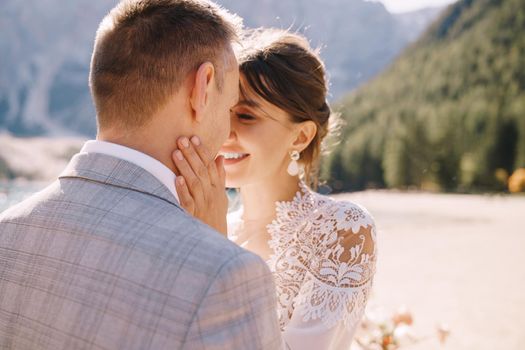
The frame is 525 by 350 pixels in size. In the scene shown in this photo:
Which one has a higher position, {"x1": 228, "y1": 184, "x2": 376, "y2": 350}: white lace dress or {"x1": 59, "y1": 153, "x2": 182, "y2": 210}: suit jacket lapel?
{"x1": 59, "y1": 153, "x2": 182, "y2": 210}: suit jacket lapel

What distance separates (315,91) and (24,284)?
84.0 inches

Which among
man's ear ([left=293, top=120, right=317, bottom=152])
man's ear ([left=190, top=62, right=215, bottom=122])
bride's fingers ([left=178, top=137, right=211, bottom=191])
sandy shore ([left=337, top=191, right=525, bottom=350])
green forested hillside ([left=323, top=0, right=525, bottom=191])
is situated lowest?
green forested hillside ([left=323, top=0, right=525, bottom=191])

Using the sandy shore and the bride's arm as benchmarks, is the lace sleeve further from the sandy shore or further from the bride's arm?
the sandy shore

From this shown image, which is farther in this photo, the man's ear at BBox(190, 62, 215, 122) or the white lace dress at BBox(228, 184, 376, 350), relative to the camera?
the white lace dress at BBox(228, 184, 376, 350)

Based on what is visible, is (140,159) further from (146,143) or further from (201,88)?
(201,88)

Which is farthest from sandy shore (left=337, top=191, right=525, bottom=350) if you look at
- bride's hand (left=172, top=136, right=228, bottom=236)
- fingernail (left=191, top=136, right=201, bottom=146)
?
fingernail (left=191, top=136, right=201, bottom=146)

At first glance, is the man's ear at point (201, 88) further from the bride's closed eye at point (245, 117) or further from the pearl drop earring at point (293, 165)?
the pearl drop earring at point (293, 165)

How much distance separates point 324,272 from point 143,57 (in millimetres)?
1389

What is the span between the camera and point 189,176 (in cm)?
170

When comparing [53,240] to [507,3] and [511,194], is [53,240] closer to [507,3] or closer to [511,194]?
[511,194]

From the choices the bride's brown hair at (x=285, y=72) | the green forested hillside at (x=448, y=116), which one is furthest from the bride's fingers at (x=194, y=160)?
the green forested hillside at (x=448, y=116)

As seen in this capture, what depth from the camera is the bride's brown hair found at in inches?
117

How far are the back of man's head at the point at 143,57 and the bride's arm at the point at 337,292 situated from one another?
1255 mm

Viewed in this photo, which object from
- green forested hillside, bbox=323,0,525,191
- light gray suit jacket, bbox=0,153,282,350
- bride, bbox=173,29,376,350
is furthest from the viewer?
green forested hillside, bbox=323,0,525,191
